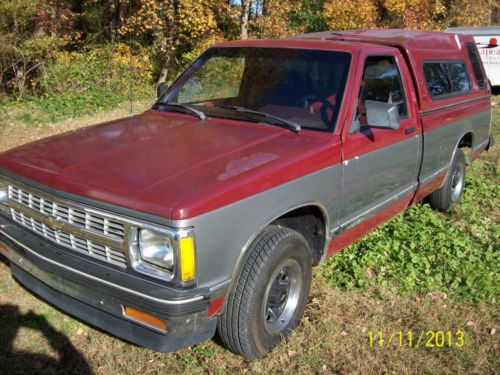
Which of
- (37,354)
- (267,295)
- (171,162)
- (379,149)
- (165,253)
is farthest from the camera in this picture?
(379,149)

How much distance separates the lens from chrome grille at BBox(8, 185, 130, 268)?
8.71 feet

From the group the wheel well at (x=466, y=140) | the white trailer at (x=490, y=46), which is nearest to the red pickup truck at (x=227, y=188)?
the wheel well at (x=466, y=140)

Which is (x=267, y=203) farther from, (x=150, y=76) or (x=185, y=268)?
(x=150, y=76)

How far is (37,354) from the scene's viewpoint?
3.23m

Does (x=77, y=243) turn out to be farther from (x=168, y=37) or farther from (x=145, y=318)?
(x=168, y=37)

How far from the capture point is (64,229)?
285 centimetres

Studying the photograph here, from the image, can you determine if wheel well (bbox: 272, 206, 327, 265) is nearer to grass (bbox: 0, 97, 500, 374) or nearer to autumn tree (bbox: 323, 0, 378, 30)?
grass (bbox: 0, 97, 500, 374)

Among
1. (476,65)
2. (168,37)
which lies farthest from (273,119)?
(168,37)

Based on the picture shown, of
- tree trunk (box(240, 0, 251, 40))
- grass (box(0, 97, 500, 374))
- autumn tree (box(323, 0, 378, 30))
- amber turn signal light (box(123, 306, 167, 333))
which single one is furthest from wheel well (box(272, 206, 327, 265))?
autumn tree (box(323, 0, 378, 30))

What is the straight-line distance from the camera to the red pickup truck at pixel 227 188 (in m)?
2.61

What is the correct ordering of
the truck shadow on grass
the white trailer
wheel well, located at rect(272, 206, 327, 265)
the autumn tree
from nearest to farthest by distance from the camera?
the truck shadow on grass < wheel well, located at rect(272, 206, 327, 265) < the white trailer < the autumn tree

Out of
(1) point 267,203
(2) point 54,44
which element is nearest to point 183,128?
(1) point 267,203

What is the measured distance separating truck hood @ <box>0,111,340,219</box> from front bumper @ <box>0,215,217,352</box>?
1.32 feet
